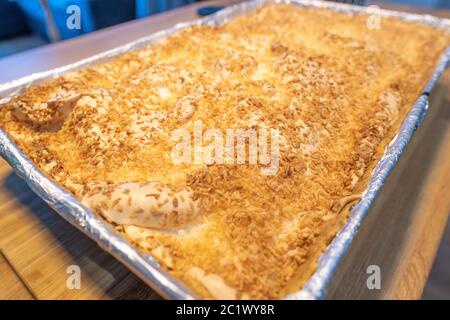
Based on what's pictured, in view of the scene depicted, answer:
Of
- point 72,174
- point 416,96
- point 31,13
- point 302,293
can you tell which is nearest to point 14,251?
point 72,174

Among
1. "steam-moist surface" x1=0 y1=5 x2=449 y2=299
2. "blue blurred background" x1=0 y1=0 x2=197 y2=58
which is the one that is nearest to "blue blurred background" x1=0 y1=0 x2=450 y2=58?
"blue blurred background" x1=0 y1=0 x2=197 y2=58

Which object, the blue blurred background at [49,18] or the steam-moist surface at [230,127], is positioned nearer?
the steam-moist surface at [230,127]

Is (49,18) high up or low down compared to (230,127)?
up

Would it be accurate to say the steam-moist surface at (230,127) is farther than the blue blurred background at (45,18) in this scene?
No

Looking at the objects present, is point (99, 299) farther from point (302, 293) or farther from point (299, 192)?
point (299, 192)

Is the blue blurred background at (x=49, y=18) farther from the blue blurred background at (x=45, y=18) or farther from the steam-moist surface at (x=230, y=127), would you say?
the steam-moist surface at (x=230, y=127)

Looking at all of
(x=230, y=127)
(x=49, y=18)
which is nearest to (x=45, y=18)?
(x=49, y=18)

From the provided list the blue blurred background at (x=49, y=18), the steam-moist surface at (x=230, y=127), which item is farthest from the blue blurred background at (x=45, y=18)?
the steam-moist surface at (x=230, y=127)

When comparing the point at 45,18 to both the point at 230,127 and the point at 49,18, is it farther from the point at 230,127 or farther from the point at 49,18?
the point at 230,127
